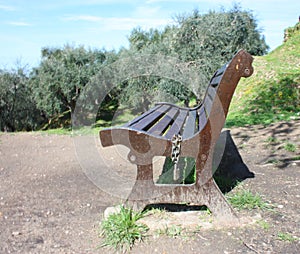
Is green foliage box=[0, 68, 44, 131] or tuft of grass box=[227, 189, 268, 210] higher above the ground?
tuft of grass box=[227, 189, 268, 210]

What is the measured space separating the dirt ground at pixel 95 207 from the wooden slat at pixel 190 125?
666 mm

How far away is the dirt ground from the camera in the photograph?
89.8 inches

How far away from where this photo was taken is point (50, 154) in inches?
214

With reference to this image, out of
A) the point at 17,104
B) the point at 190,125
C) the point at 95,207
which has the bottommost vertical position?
the point at 17,104

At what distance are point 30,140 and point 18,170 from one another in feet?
7.07

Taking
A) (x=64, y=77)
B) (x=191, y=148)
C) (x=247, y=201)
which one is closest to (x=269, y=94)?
(x=247, y=201)

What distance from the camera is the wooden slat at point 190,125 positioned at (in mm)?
2646

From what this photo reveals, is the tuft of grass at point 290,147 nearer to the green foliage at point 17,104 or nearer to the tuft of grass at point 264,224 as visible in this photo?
the tuft of grass at point 264,224

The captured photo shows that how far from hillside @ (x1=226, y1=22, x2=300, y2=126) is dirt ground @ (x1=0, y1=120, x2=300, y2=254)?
4.39 ft

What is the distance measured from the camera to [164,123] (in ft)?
10.4

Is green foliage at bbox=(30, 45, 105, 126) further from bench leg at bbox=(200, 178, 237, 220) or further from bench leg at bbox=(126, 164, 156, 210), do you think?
bench leg at bbox=(200, 178, 237, 220)

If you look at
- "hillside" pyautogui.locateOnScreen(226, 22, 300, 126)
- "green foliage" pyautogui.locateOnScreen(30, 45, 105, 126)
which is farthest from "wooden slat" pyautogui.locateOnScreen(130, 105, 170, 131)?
"green foliage" pyautogui.locateOnScreen(30, 45, 105, 126)

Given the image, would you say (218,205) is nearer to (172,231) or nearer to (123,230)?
(172,231)

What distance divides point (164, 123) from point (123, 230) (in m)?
1.18
